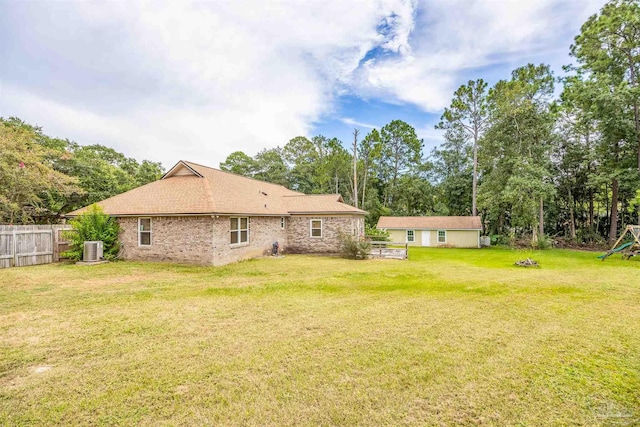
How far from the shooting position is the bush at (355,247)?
1528 centimetres

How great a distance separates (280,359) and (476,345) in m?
3.20

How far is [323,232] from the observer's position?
705 inches

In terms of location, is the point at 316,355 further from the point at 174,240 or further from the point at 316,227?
the point at 316,227

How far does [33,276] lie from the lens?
386 inches

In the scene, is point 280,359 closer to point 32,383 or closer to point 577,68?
point 32,383

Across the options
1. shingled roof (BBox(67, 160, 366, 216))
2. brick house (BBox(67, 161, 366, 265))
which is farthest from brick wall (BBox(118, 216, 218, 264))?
shingled roof (BBox(67, 160, 366, 216))

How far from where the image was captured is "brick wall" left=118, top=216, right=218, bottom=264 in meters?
12.4

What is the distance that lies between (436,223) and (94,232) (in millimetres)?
23889

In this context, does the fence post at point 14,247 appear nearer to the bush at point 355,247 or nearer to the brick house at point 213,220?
the brick house at point 213,220

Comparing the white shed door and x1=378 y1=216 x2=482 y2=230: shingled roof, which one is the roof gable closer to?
x1=378 y1=216 x2=482 y2=230: shingled roof

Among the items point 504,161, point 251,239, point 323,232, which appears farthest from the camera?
point 504,161

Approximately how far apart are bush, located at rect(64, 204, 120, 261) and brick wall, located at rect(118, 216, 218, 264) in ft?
1.30

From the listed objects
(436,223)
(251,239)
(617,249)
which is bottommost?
(617,249)

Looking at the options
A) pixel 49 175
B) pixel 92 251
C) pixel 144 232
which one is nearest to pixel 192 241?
pixel 144 232
